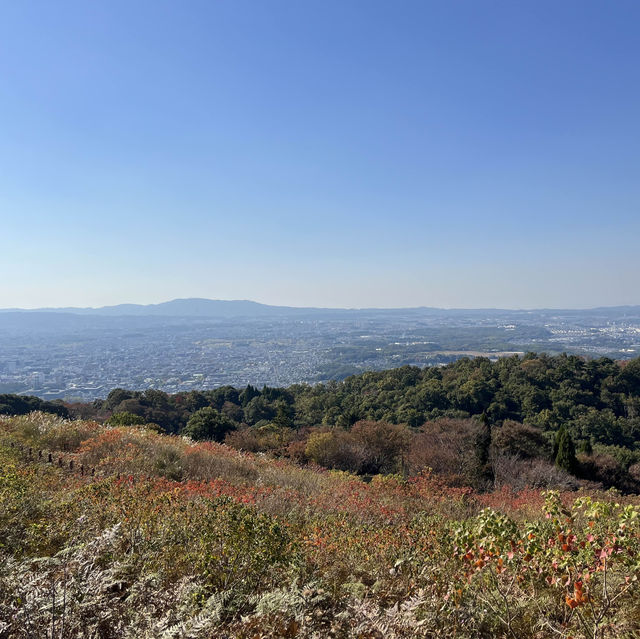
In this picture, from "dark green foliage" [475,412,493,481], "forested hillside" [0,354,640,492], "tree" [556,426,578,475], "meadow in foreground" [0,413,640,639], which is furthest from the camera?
"tree" [556,426,578,475]

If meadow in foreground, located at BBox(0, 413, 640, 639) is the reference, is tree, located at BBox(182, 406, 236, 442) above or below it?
below

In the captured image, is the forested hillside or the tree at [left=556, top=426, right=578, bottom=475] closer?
the forested hillside

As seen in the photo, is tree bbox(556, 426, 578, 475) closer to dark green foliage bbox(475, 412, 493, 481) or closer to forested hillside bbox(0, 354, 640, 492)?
forested hillside bbox(0, 354, 640, 492)

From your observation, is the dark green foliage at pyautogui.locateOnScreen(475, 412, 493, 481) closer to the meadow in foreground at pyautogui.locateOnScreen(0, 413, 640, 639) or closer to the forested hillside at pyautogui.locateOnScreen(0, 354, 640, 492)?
the forested hillside at pyautogui.locateOnScreen(0, 354, 640, 492)

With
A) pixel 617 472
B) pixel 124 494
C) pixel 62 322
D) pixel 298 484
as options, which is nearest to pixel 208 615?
pixel 124 494

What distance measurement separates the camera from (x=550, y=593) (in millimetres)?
3086

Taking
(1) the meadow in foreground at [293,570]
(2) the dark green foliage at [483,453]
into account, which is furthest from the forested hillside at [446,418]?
(1) the meadow in foreground at [293,570]

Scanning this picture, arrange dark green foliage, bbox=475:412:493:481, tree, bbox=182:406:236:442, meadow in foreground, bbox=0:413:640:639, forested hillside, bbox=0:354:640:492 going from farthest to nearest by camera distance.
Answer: tree, bbox=182:406:236:442 → forested hillside, bbox=0:354:640:492 → dark green foliage, bbox=475:412:493:481 → meadow in foreground, bbox=0:413:640:639

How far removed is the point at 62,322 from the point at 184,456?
674 ft

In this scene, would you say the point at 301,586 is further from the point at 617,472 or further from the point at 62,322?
the point at 62,322

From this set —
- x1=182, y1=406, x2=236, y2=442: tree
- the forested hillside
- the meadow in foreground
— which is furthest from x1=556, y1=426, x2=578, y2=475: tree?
the meadow in foreground

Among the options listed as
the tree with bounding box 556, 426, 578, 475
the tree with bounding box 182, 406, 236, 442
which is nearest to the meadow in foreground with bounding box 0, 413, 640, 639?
the tree with bounding box 182, 406, 236, 442

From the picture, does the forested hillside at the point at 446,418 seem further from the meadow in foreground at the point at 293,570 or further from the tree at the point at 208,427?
the meadow in foreground at the point at 293,570

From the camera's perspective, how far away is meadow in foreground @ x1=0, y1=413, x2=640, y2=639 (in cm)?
233
